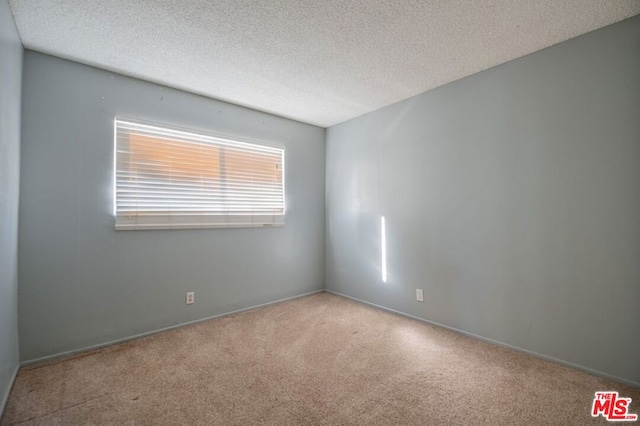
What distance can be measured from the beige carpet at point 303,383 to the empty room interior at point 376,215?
2 cm

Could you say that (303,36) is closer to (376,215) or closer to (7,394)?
(376,215)

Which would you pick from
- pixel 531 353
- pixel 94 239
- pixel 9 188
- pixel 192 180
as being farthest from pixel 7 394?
pixel 531 353

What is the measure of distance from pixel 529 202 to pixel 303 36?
2191mm

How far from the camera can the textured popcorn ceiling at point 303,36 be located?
1797 mm

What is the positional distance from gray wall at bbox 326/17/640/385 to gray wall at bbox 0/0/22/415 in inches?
123

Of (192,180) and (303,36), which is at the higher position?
(303,36)

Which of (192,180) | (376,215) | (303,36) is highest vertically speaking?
(303,36)

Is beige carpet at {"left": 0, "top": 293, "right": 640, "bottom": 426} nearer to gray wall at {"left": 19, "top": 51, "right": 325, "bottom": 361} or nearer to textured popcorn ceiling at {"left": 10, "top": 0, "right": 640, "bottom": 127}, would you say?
gray wall at {"left": 19, "top": 51, "right": 325, "bottom": 361}

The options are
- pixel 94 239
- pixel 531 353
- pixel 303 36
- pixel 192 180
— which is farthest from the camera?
pixel 192 180

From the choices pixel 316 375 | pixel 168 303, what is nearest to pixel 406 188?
pixel 316 375

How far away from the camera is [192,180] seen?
3.00m

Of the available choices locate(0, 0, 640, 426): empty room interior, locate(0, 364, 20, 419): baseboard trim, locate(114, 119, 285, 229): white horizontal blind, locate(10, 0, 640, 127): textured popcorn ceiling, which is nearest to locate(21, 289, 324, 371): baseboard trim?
locate(0, 0, 640, 426): empty room interior

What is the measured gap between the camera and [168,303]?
280 cm

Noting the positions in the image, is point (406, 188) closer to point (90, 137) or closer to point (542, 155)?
point (542, 155)
